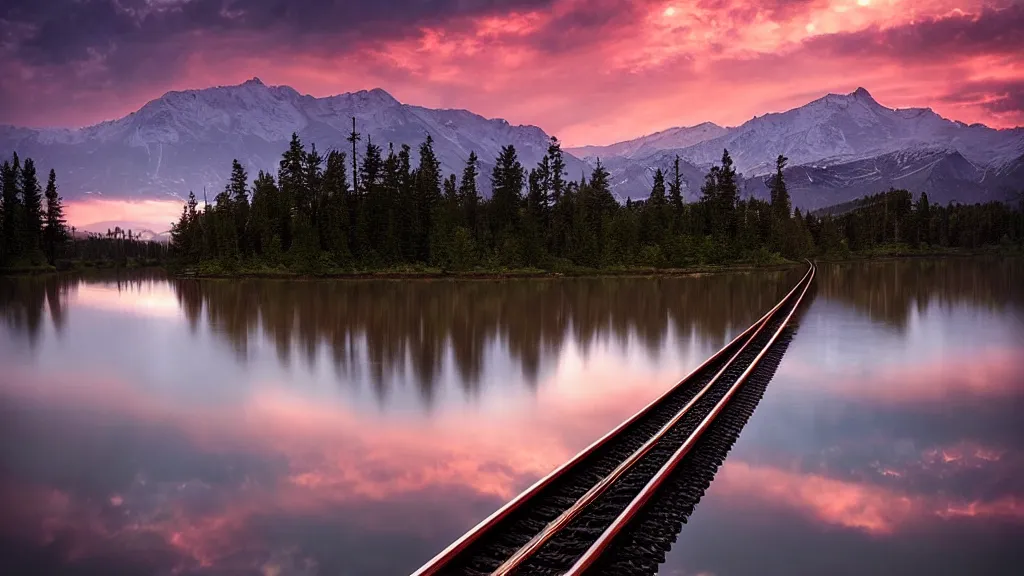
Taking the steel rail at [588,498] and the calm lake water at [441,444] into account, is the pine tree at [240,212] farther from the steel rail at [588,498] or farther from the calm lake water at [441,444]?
the steel rail at [588,498]

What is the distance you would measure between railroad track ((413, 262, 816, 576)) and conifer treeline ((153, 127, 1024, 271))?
217 ft

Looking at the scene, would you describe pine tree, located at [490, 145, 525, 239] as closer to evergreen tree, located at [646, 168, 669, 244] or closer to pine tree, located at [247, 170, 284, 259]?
evergreen tree, located at [646, 168, 669, 244]

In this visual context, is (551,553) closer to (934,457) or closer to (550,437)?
(550,437)

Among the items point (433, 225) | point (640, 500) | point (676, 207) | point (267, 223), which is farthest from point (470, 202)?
point (640, 500)

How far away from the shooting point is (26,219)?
380 ft

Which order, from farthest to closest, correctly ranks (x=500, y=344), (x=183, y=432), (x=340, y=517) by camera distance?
1. (x=500, y=344)
2. (x=183, y=432)
3. (x=340, y=517)

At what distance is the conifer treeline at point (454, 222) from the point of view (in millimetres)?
82750

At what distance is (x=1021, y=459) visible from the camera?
38.3 ft

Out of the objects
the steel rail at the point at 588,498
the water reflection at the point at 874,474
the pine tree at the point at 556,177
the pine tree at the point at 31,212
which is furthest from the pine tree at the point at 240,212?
the steel rail at the point at 588,498

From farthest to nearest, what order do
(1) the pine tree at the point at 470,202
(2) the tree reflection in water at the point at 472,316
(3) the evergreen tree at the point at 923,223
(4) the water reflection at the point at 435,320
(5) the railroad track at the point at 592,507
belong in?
(3) the evergreen tree at the point at 923,223 → (1) the pine tree at the point at 470,202 → (2) the tree reflection in water at the point at 472,316 → (4) the water reflection at the point at 435,320 → (5) the railroad track at the point at 592,507

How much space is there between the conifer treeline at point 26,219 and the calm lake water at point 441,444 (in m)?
102

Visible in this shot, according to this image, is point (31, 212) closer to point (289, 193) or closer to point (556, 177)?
point (289, 193)

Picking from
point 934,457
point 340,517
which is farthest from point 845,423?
point 340,517

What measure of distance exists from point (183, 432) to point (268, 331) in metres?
16.6
